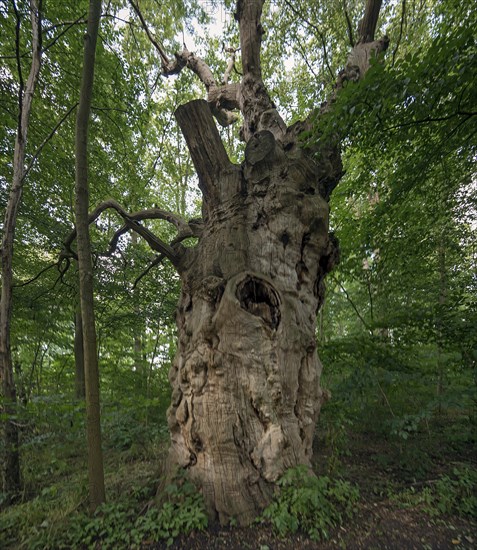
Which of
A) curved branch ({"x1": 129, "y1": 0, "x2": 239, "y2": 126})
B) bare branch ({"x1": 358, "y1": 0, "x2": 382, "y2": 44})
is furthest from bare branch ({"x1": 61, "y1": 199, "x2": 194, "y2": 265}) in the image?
bare branch ({"x1": 358, "y1": 0, "x2": 382, "y2": 44})

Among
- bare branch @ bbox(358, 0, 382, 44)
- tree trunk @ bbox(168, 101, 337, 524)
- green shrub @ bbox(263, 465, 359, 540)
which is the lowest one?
green shrub @ bbox(263, 465, 359, 540)

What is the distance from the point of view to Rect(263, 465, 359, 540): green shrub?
197 centimetres

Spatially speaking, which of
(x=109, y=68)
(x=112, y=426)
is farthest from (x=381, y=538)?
(x=109, y=68)

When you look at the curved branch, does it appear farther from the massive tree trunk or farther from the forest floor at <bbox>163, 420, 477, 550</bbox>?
the forest floor at <bbox>163, 420, 477, 550</bbox>

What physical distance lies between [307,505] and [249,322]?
144 centimetres

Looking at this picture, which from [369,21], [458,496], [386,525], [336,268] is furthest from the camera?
[336,268]

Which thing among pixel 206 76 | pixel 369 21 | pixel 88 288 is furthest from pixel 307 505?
pixel 206 76

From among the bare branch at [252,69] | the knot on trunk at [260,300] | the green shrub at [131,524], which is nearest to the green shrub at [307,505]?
the green shrub at [131,524]

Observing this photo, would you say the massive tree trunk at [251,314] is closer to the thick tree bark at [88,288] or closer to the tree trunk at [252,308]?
the tree trunk at [252,308]

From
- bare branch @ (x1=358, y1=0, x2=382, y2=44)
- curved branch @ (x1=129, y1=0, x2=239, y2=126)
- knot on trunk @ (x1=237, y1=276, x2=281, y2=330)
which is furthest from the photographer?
curved branch @ (x1=129, y1=0, x2=239, y2=126)

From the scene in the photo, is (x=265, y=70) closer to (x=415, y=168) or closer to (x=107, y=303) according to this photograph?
(x=415, y=168)

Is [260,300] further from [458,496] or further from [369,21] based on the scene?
[369,21]

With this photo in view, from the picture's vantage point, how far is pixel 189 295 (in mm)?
3057

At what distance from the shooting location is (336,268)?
5.03 metres
